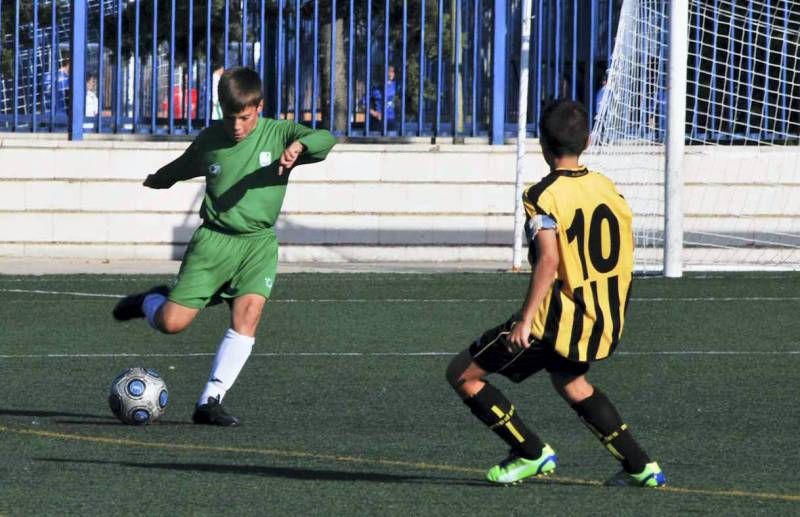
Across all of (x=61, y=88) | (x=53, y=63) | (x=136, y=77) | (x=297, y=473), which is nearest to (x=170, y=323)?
(x=297, y=473)

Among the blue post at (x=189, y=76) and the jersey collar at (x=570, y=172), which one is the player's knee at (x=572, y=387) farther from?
the blue post at (x=189, y=76)

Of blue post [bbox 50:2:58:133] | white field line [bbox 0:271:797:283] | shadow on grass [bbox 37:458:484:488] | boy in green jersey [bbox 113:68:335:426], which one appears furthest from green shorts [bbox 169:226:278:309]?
blue post [bbox 50:2:58:133]

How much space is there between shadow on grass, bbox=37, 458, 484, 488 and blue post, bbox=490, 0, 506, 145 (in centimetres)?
1136

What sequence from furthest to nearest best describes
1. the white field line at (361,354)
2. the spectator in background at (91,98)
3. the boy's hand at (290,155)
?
1. the spectator in background at (91,98)
2. the white field line at (361,354)
3. the boy's hand at (290,155)

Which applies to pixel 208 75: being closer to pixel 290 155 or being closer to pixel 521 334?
pixel 290 155

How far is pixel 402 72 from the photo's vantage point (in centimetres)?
1748

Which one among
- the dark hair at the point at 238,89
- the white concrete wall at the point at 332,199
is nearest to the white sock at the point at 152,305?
the dark hair at the point at 238,89

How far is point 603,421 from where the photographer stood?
598cm

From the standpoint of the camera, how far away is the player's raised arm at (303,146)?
7.51 metres

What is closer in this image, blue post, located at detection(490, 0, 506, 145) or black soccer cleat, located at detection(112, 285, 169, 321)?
black soccer cleat, located at detection(112, 285, 169, 321)

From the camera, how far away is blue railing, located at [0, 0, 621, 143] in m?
17.5

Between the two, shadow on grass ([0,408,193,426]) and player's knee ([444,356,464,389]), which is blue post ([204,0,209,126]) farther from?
player's knee ([444,356,464,389])

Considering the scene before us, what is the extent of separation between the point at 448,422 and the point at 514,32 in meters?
11.0

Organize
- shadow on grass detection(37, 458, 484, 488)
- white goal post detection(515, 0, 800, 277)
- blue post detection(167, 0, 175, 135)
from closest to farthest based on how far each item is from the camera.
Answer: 1. shadow on grass detection(37, 458, 484, 488)
2. white goal post detection(515, 0, 800, 277)
3. blue post detection(167, 0, 175, 135)
